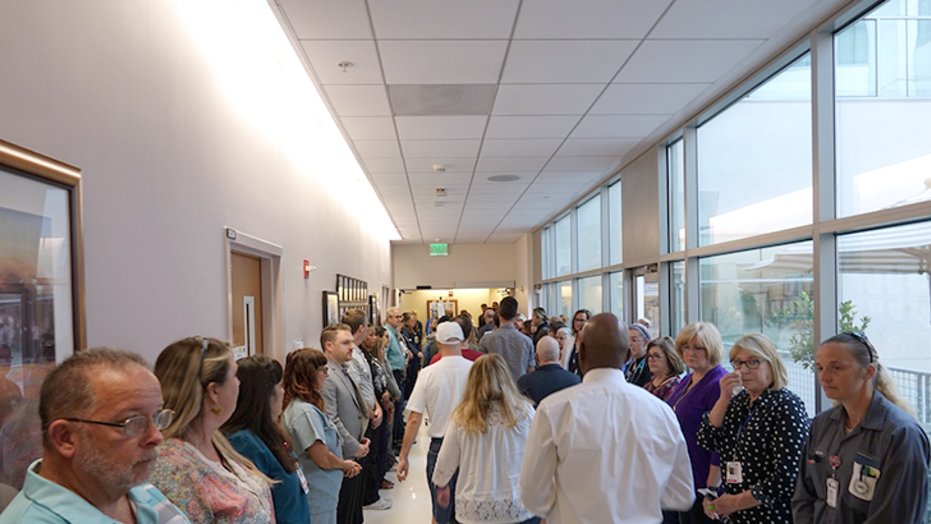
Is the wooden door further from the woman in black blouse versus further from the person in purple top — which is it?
the woman in black blouse

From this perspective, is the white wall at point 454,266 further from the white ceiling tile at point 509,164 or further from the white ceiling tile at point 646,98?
the white ceiling tile at point 646,98

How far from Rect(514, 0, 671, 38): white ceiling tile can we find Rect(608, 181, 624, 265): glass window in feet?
18.0

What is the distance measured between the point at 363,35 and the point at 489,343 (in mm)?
3504

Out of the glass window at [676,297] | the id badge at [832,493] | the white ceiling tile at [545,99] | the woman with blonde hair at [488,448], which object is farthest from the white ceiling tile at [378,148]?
the id badge at [832,493]

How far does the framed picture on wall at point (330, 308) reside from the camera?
6496 millimetres

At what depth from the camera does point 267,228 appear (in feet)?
14.1

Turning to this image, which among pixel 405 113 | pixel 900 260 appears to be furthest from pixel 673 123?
pixel 900 260

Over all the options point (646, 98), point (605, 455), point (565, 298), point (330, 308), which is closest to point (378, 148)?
point (330, 308)

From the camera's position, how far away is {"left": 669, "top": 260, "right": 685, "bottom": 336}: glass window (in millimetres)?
6543

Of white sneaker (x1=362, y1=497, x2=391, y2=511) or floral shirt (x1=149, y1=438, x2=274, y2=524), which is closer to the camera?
floral shirt (x1=149, y1=438, x2=274, y2=524)

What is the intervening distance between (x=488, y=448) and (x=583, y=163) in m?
5.26

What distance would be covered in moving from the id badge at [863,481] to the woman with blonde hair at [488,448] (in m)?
1.39

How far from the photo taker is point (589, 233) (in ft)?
35.9

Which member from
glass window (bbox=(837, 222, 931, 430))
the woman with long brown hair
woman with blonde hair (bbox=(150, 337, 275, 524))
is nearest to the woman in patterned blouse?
glass window (bbox=(837, 222, 931, 430))
